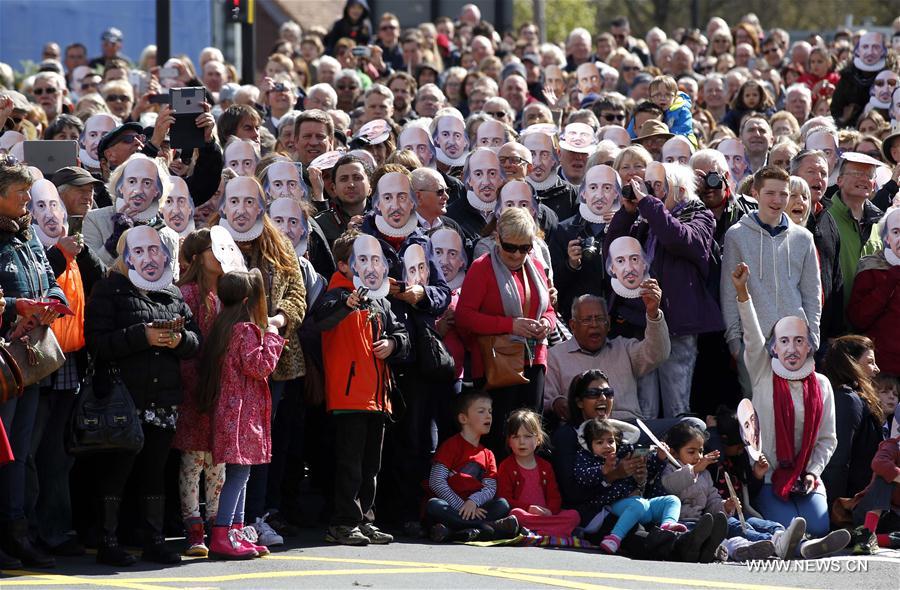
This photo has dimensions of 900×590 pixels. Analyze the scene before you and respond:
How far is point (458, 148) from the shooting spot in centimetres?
1251

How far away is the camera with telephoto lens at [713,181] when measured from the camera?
11.2 meters

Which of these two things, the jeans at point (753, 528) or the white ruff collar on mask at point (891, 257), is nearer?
the jeans at point (753, 528)

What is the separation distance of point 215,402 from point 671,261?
3.20m

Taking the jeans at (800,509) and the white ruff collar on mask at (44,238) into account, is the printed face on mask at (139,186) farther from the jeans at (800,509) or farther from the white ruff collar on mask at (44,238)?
the jeans at (800,509)

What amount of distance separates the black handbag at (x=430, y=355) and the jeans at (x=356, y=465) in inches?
17.0

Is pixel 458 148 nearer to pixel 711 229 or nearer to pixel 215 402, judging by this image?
pixel 711 229

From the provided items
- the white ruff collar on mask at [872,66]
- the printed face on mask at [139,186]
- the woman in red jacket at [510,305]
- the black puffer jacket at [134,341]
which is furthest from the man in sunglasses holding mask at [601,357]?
the white ruff collar on mask at [872,66]

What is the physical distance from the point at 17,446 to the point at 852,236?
5899 millimetres

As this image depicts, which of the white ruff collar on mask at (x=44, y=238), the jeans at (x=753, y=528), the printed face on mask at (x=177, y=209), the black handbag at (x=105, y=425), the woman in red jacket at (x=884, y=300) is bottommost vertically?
the jeans at (x=753, y=528)

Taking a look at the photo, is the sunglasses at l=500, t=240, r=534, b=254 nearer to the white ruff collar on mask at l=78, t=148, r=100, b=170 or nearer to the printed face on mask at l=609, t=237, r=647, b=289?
the printed face on mask at l=609, t=237, r=647, b=289

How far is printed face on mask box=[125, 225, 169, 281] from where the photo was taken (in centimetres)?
883

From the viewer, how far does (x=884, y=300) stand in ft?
36.2

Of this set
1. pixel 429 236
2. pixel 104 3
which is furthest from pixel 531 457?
pixel 104 3

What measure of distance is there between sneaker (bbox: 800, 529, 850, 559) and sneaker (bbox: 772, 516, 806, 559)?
57 millimetres
